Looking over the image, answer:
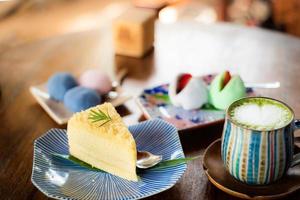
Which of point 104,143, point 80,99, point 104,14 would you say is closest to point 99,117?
point 104,143

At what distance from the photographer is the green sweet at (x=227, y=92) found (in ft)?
3.24

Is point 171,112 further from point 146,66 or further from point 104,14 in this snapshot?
point 104,14

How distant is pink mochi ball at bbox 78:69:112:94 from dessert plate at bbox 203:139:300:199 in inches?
14.0

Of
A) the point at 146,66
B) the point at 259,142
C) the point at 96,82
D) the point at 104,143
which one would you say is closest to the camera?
the point at 259,142

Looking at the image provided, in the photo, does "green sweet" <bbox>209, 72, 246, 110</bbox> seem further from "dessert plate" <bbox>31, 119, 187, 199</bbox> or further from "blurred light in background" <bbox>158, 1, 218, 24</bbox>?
"blurred light in background" <bbox>158, 1, 218, 24</bbox>

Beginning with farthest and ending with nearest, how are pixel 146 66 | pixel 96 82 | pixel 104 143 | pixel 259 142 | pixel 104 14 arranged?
pixel 104 14
pixel 146 66
pixel 96 82
pixel 104 143
pixel 259 142

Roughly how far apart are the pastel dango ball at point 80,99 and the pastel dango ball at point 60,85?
0.10 ft

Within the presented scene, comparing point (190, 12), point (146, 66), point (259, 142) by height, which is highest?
point (259, 142)

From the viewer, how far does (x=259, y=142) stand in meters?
0.72

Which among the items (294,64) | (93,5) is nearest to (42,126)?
(294,64)

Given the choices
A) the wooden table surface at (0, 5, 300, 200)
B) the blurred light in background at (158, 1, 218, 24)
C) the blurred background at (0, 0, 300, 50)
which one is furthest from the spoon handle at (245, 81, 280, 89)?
the blurred light in background at (158, 1, 218, 24)

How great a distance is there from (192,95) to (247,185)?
0.93 feet

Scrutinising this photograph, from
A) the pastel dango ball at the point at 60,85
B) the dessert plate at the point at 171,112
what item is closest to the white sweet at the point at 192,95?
the dessert plate at the point at 171,112

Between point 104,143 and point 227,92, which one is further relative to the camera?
point 227,92
